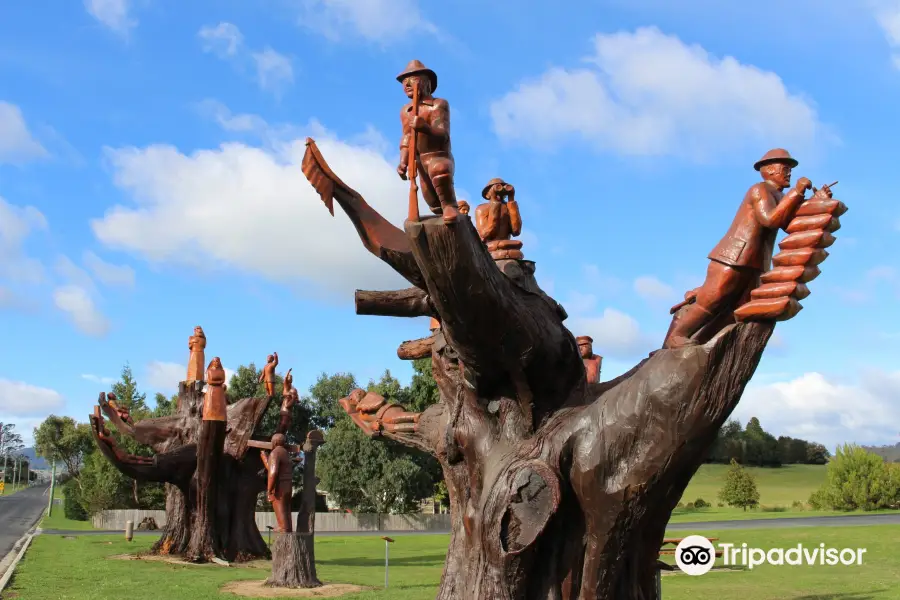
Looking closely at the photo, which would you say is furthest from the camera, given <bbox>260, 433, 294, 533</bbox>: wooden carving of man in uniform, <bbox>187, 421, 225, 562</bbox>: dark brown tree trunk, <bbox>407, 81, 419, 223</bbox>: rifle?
<bbox>187, 421, 225, 562</bbox>: dark brown tree trunk

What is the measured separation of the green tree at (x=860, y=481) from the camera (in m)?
30.5

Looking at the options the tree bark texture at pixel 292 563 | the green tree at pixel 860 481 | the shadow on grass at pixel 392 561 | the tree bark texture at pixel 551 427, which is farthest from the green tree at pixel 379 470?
the tree bark texture at pixel 551 427

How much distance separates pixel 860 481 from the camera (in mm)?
30703

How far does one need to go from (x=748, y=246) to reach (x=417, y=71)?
7.33 ft

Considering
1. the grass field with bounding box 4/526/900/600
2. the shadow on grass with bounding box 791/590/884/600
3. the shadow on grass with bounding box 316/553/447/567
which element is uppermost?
the shadow on grass with bounding box 791/590/884/600

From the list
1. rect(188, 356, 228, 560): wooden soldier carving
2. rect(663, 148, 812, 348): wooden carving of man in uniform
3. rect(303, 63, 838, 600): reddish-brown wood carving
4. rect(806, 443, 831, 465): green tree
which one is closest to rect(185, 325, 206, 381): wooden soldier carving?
rect(188, 356, 228, 560): wooden soldier carving

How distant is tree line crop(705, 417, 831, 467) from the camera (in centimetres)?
6644

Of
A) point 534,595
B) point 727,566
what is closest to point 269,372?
point 727,566

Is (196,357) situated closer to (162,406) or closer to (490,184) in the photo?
(490,184)

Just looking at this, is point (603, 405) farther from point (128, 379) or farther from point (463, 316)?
point (128, 379)

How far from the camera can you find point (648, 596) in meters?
5.49

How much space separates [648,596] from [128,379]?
4681 centimetres

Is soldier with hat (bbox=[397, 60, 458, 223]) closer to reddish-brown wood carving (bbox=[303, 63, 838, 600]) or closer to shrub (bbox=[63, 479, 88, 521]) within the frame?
reddish-brown wood carving (bbox=[303, 63, 838, 600])

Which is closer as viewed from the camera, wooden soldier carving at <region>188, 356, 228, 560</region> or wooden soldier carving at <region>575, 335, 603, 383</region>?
wooden soldier carving at <region>575, 335, 603, 383</region>
